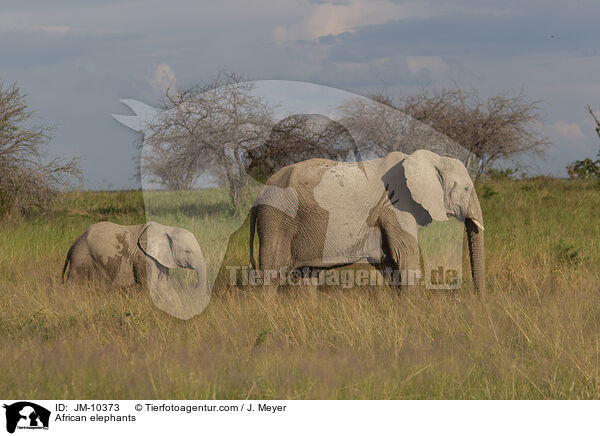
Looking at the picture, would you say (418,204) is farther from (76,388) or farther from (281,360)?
(76,388)

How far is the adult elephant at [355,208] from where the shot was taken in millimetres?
6113

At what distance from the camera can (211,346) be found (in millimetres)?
4727

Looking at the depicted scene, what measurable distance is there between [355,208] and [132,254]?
2.73 meters

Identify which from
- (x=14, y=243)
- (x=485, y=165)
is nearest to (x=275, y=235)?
(x=14, y=243)

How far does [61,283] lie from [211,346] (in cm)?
357

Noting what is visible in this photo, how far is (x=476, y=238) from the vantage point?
21.4ft

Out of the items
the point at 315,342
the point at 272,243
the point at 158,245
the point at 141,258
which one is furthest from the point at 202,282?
the point at 315,342

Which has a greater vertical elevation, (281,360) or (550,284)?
(281,360)
